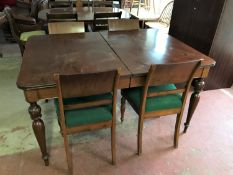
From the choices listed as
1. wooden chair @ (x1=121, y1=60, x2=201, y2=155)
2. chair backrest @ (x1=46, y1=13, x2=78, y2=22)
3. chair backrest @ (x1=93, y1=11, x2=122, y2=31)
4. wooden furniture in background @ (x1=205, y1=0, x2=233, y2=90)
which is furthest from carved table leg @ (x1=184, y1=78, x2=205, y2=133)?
chair backrest @ (x1=46, y1=13, x2=78, y2=22)

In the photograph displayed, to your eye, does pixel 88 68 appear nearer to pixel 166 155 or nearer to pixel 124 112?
pixel 124 112

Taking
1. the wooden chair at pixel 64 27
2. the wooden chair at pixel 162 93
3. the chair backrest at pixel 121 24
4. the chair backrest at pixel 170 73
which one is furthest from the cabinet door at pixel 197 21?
the wooden chair at pixel 64 27

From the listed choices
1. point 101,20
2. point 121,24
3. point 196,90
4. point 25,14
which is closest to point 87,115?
point 196,90

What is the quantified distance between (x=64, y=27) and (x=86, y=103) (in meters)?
1.18

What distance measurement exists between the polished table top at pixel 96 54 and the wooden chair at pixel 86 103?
148 mm

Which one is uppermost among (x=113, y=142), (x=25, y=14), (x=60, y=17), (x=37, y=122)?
(x=60, y=17)

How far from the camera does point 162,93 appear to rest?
1514 millimetres

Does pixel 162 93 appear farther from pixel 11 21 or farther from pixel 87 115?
pixel 11 21

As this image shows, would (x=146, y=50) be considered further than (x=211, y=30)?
No

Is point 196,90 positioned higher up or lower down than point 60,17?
lower down

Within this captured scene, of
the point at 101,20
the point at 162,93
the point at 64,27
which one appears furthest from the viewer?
the point at 101,20

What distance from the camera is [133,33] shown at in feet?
7.23

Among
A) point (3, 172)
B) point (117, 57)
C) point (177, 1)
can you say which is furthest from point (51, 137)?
point (177, 1)

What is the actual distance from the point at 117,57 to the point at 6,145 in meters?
1.24
